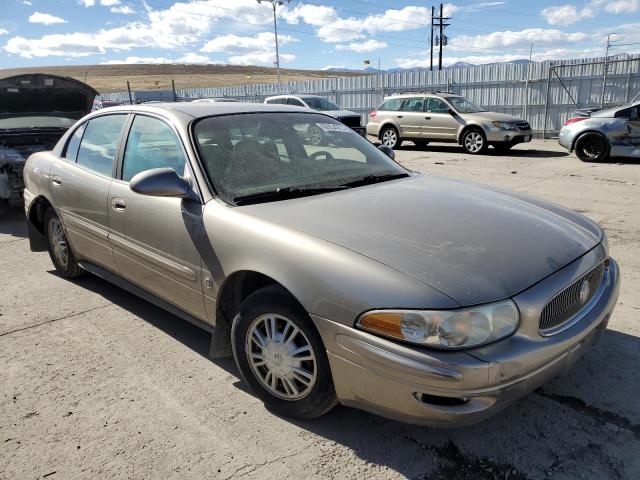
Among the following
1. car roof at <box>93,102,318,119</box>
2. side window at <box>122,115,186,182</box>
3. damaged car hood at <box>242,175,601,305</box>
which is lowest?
damaged car hood at <box>242,175,601,305</box>

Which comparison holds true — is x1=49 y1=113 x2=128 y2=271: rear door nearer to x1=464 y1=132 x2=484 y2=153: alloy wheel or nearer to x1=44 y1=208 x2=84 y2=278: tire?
x1=44 y1=208 x2=84 y2=278: tire

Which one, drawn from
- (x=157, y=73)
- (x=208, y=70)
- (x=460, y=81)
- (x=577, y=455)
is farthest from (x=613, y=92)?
(x=208, y=70)

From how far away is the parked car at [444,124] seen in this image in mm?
13867

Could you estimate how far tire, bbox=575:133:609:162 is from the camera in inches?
458

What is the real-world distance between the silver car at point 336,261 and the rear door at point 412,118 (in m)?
11.8

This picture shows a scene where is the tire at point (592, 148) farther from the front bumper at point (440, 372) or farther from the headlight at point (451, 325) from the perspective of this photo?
the headlight at point (451, 325)

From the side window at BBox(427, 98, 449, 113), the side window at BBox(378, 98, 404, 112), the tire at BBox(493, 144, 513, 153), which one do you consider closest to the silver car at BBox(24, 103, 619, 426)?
the tire at BBox(493, 144, 513, 153)

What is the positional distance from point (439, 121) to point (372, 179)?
1216cm

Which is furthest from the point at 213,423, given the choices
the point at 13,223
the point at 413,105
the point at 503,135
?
the point at 413,105

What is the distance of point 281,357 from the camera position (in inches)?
101

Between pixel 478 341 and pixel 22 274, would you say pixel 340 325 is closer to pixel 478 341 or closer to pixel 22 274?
pixel 478 341

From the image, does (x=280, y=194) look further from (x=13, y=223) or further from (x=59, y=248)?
(x=13, y=223)

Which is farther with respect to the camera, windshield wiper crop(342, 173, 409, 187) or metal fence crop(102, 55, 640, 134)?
metal fence crop(102, 55, 640, 134)

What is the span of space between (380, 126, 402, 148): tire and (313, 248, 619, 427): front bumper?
550 inches
